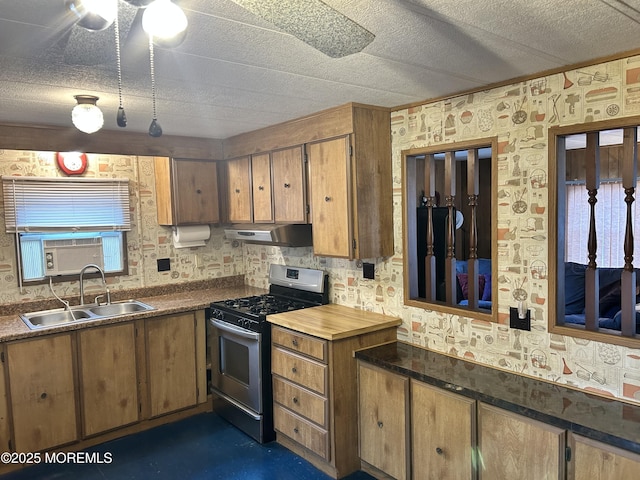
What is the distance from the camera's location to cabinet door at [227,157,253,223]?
3.88 m

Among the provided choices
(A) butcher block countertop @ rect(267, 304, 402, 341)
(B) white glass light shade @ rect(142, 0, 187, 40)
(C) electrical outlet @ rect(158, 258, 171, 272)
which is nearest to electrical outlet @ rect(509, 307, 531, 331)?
(A) butcher block countertop @ rect(267, 304, 402, 341)

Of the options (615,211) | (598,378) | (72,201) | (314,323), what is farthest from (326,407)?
(615,211)

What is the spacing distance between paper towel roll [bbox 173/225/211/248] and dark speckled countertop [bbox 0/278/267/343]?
1.27 feet

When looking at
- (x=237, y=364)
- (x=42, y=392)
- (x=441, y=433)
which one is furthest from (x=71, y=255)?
(x=441, y=433)

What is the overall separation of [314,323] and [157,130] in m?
1.84

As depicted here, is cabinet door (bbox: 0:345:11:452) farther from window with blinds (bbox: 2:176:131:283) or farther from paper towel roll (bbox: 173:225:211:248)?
paper towel roll (bbox: 173:225:211:248)

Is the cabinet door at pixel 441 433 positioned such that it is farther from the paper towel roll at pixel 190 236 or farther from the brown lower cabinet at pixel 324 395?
→ the paper towel roll at pixel 190 236

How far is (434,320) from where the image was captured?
9.40 feet

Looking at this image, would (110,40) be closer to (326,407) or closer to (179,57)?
(179,57)

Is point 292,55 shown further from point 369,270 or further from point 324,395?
point 324,395

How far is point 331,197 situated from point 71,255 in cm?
217

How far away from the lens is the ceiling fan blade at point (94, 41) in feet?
4.23

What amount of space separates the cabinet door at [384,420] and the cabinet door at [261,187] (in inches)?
57.5

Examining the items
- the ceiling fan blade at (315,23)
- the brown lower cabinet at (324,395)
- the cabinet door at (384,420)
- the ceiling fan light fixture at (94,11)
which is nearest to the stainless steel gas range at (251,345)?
the brown lower cabinet at (324,395)
